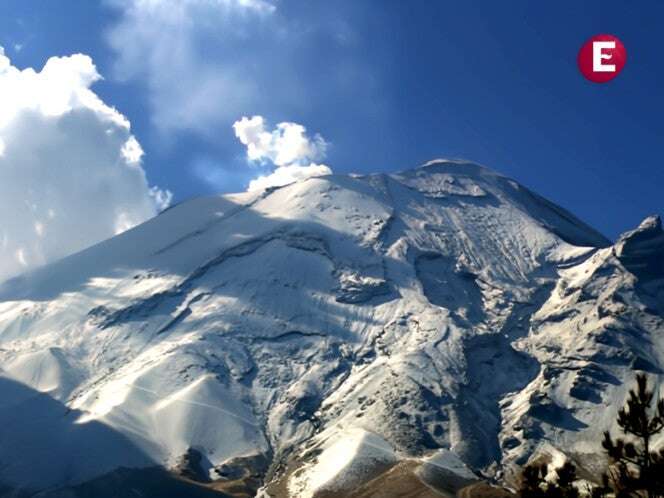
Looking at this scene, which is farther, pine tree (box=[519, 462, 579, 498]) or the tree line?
pine tree (box=[519, 462, 579, 498])

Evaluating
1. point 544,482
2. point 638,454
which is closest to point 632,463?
point 638,454

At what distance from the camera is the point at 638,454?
39.3 metres

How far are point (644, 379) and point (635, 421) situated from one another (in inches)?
74.0

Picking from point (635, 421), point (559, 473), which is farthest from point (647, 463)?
point (559, 473)

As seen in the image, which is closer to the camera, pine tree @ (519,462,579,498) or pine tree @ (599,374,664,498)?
pine tree @ (599,374,664,498)

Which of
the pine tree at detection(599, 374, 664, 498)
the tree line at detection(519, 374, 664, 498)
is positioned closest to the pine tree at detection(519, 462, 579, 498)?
the tree line at detection(519, 374, 664, 498)

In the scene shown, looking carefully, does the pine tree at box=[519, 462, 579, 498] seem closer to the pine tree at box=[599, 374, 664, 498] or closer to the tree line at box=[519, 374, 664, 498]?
the tree line at box=[519, 374, 664, 498]

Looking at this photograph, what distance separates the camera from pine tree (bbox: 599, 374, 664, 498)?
37.3 m

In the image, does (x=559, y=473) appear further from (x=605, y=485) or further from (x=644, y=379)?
(x=644, y=379)

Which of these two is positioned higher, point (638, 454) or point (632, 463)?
point (638, 454)

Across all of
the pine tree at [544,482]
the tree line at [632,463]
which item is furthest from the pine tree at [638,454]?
the pine tree at [544,482]

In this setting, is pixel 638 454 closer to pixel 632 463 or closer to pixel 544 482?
pixel 632 463

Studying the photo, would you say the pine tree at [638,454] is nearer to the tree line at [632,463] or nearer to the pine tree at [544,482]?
the tree line at [632,463]

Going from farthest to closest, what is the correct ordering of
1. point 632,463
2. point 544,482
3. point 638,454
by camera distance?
point 544,482
point 632,463
point 638,454
